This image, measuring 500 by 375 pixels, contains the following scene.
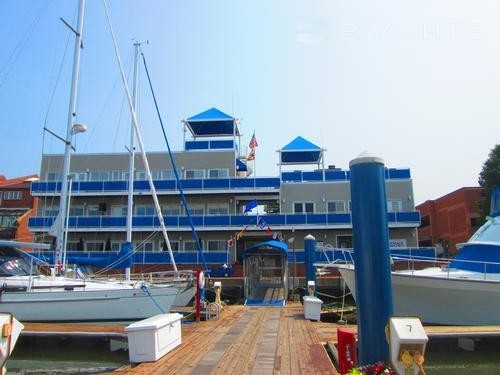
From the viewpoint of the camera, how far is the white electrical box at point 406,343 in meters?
5.09

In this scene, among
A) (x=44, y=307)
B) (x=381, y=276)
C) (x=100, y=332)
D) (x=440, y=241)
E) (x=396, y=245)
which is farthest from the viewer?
(x=440, y=241)

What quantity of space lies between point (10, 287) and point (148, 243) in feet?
71.1

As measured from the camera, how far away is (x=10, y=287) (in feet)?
54.9

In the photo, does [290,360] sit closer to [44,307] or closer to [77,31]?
[44,307]

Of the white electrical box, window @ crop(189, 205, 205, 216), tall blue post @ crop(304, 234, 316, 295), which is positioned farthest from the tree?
the white electrical box

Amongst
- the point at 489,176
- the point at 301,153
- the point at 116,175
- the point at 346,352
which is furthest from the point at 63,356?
the point at 489,176

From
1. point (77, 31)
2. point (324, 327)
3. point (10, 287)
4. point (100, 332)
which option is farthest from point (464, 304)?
point (77, 31)

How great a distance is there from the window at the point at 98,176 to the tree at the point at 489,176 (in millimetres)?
35940

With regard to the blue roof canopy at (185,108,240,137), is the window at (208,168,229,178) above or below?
below

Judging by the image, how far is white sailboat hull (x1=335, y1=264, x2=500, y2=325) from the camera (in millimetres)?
14738

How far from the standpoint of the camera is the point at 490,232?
1744cm

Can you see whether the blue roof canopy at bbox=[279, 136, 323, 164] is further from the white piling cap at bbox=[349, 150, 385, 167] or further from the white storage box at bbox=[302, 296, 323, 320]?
the white piling cap at bbox=[349, 150, 385, 167]

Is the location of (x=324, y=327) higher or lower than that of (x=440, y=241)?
lower

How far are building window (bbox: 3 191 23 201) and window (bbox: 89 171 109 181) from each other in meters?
20.7
